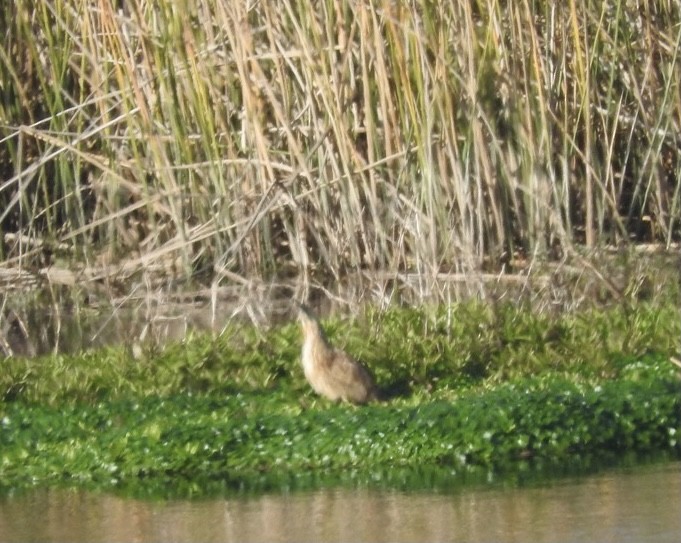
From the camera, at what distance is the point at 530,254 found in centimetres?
912

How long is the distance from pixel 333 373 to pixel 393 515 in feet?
5.25

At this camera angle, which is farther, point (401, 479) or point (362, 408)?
point (362, 408)

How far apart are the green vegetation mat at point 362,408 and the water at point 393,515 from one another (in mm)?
370

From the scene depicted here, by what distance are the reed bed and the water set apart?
2694 millimetres

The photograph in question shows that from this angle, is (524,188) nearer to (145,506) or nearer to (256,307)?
(256,307)

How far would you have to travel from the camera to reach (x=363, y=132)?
31.4ft

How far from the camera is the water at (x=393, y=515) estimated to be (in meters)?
5.21

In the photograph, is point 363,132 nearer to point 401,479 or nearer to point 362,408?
point 362,408

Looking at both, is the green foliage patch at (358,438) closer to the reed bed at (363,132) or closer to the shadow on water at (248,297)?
the shadow on water at (248,297)

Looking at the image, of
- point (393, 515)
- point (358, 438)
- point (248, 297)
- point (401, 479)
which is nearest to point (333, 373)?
point (358, 438)

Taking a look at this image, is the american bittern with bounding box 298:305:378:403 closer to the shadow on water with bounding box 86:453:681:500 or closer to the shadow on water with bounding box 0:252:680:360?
the shadow on water with bounding box 86:453:681:500

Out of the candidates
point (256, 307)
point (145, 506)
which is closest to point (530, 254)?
point (256, 307)

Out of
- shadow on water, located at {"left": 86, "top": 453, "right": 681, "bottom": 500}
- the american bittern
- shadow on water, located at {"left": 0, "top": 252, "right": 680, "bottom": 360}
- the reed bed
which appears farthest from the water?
the reed bed

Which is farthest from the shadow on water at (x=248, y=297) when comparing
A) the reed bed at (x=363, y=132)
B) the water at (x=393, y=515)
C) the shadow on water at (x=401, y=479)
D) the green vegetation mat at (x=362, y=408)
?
the water at (x=393, y=515)
